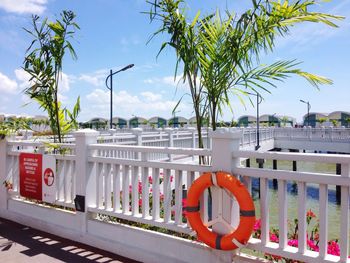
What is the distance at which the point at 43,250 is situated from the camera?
4062 millimetres

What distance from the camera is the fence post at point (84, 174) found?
4.27m

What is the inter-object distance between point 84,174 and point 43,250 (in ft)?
3.44

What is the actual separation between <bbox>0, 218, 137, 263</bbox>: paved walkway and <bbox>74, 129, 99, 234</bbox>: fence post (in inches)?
12.7

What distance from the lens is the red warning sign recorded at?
16.1 ft

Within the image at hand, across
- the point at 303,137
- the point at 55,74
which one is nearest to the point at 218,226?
the point at 55,74

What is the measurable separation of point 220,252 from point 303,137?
26785 mm

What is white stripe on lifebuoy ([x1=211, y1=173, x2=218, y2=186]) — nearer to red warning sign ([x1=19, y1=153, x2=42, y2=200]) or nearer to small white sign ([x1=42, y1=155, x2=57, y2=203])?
small white sign ([x1=42, y1=155, x2=57, y2=203])

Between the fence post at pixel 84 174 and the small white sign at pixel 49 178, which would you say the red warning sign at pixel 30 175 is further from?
the fence post at pixel 84 174

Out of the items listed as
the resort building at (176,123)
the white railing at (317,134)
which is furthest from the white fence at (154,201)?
the resort building at (176,123)

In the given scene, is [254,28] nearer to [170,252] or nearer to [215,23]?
[215,23]

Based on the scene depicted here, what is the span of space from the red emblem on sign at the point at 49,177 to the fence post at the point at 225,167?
267 centimetres

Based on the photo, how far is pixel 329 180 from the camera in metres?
2.55

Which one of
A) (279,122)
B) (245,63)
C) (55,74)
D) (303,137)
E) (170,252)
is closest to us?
(170,252)

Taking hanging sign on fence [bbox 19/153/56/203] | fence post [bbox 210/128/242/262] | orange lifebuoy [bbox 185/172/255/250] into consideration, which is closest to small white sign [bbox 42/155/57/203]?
hanging sign on fence [bbox 19/153/56/203]
